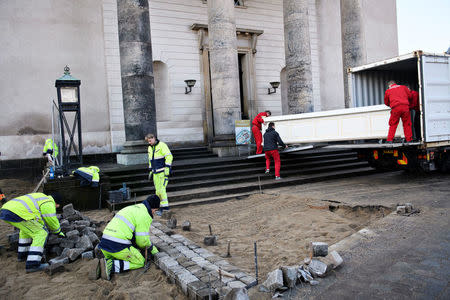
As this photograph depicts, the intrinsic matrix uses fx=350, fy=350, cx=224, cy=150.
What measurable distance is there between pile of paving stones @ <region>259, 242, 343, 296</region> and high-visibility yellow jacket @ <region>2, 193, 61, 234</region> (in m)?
3.57

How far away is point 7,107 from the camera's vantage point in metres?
13.6

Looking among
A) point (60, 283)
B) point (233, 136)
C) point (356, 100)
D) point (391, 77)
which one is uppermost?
point (391, 77)

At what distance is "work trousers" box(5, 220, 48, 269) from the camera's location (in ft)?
16.6

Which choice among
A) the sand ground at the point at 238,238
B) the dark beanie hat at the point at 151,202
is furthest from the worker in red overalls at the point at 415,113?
the dark beanie hat at the point at 151,202

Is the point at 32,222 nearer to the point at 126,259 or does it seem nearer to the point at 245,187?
the point at 126,259

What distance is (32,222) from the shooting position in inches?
204

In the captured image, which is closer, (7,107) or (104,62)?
(7,107)

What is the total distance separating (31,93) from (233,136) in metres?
8.25

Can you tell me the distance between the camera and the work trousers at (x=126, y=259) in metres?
4.62

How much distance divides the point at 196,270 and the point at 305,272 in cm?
129

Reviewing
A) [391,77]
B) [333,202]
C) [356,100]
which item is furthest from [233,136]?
[333,202]

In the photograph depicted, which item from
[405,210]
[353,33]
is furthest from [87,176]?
[353,33]

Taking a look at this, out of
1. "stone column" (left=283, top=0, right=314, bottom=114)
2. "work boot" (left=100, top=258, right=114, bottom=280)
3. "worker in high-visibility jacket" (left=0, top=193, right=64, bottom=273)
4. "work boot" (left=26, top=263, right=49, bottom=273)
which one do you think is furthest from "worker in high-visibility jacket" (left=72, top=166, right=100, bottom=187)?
"stone column" (left=283, top=0, right=314, bottom=114)

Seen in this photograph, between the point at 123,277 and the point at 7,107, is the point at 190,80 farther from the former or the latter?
the point at 123,277
